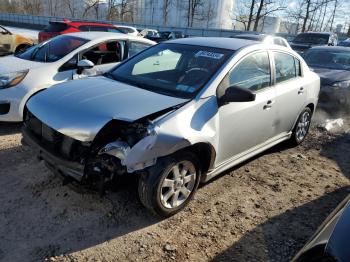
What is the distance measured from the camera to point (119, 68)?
464 cm

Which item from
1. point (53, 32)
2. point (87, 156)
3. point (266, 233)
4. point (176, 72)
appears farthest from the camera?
point (53, 32)

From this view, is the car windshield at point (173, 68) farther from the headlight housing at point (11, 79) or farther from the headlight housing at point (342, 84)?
the headlight housing at point (342, 84)

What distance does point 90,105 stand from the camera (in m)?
3.43

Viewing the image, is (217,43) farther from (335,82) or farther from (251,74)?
(335,82)

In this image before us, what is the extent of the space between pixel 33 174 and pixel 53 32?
35.1 ft

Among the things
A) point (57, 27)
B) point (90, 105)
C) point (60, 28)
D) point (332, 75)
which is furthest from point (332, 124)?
point (57, 27)

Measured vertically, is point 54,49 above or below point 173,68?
below

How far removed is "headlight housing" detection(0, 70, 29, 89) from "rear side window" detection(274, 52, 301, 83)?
12.5ft

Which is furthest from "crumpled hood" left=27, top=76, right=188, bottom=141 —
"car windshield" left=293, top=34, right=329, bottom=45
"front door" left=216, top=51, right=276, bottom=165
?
"car windshield" left=293, top=34, right=329, bottom=45

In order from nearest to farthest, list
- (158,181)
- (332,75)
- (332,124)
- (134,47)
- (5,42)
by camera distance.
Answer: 1. (158,181)
2. (134,47)
3. (332,124)
4. (332,75)
5. (5,42)

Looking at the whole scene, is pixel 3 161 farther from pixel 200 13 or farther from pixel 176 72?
pixel 200 13

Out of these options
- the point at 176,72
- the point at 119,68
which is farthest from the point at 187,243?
the point at 119,68

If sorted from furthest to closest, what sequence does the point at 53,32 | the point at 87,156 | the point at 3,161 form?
the point at 53,32 < the point at 3,161 < the point at 87,156

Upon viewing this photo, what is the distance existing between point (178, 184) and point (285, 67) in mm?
2465
